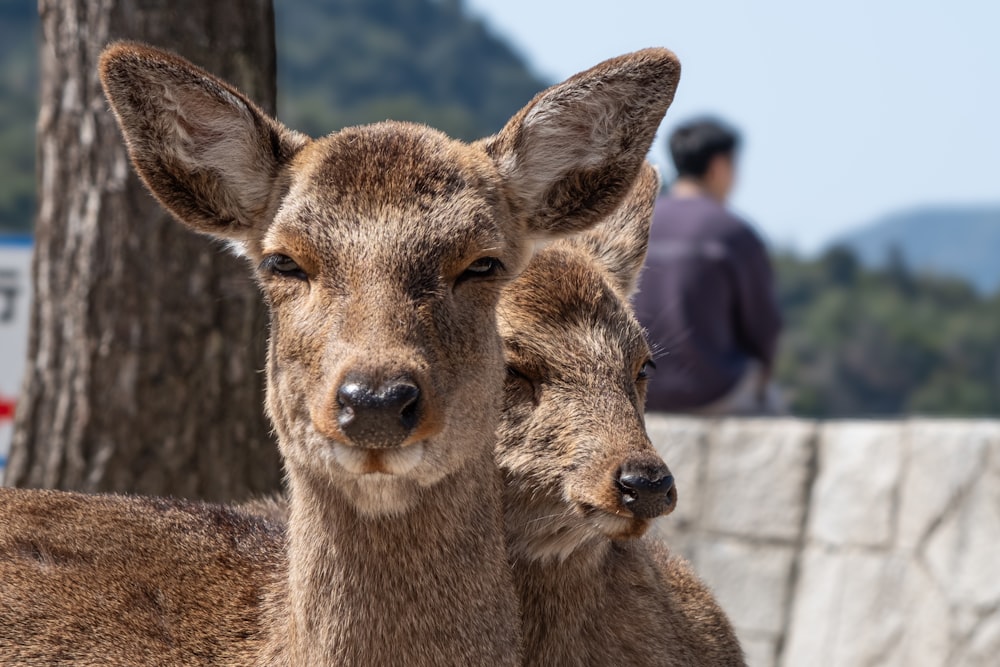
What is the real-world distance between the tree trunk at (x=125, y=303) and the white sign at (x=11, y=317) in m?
1.48

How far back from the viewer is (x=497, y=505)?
13.2 feet

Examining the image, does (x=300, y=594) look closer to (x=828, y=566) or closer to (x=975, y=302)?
(x=828, y=566)

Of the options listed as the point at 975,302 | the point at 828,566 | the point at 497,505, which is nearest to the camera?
the point at 497,505

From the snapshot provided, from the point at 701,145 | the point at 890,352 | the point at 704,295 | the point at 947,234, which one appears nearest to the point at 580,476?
the point at 704,295

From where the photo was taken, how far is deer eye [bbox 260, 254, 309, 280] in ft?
12.6

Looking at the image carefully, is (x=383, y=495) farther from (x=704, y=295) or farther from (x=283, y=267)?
(x=704, y=295)

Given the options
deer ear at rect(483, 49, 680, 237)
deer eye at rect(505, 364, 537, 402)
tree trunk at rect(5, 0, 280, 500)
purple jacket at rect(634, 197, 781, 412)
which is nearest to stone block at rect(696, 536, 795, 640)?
purple jacket at rect(634, 197, 781, 412)

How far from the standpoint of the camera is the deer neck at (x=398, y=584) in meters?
3.76

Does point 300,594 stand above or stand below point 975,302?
above

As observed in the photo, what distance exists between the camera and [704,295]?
27.1 ft

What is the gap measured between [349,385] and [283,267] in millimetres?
604

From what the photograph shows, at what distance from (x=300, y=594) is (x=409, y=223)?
100 centimetres

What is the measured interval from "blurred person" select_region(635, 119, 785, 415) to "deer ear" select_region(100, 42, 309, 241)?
160 inches

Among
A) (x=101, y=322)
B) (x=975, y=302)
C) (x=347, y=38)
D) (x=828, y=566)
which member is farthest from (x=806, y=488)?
(x=347, y=38)
